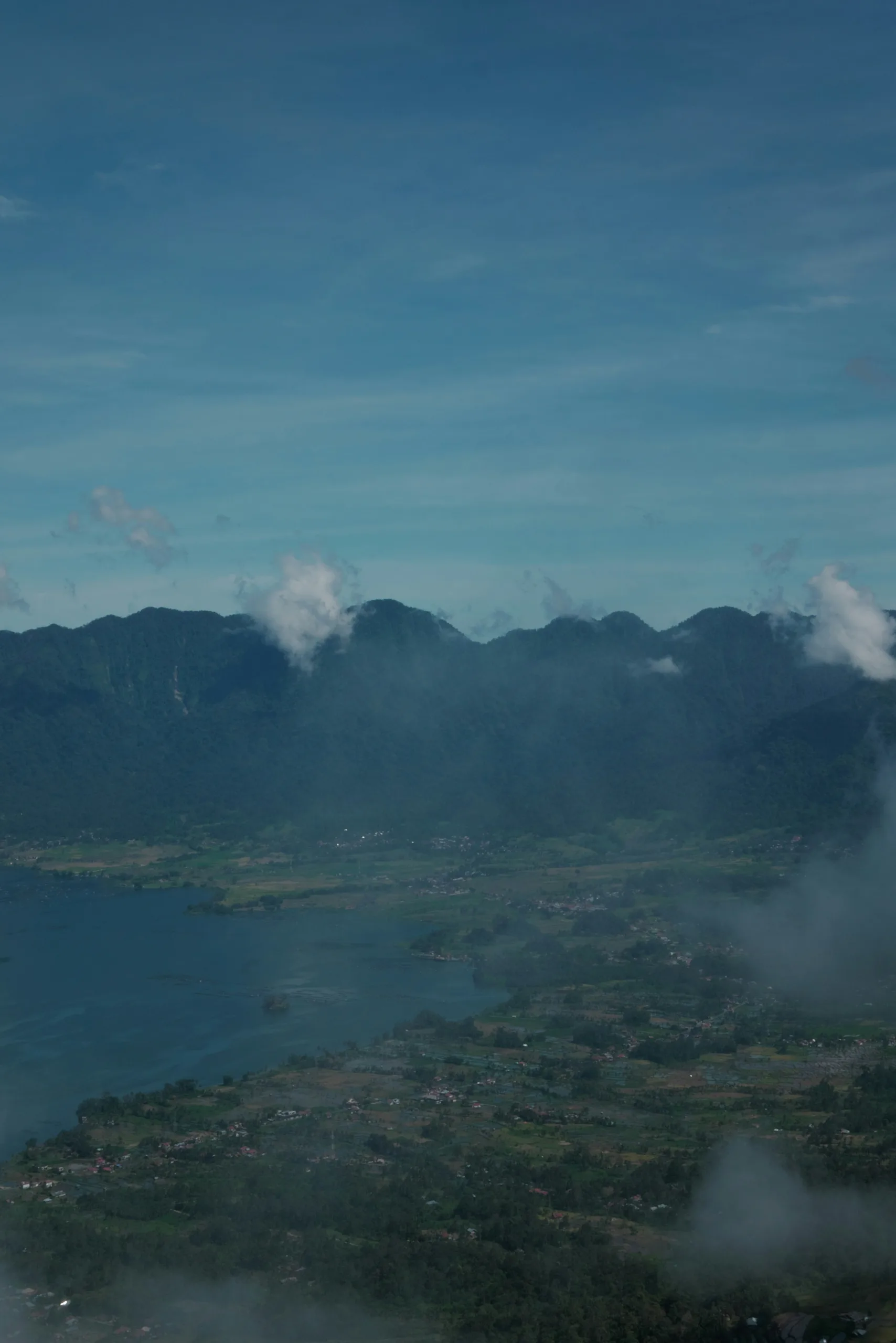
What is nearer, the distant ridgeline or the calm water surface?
the calm water surface

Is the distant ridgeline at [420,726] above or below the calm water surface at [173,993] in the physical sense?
above

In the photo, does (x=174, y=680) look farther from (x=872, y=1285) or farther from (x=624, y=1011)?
(x=872, y=1285)

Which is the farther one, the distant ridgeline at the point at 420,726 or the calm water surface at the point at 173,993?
the distant ridgeline at the point at 420,726

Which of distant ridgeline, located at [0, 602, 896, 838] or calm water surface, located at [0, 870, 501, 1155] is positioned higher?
distant ridgeline, located at [0, 602, 896, 838]

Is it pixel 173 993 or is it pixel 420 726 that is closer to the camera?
pixel 173 993

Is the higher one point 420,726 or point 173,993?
point 420,726
